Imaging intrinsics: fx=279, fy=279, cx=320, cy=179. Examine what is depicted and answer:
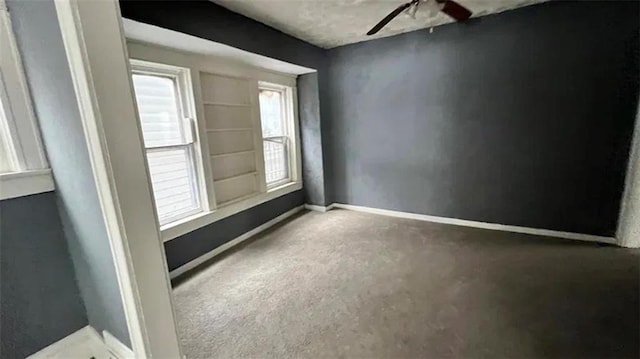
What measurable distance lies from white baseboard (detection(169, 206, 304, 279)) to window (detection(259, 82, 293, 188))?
1.54ft

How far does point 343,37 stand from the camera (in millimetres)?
3436

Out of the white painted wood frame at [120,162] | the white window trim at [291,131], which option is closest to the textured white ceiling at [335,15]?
the white window trim at [291,131]

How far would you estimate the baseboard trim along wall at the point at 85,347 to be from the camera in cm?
150

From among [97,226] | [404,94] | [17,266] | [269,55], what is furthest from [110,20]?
[404,94]

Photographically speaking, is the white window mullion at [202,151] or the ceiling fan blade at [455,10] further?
the white window mullion at [202,151]

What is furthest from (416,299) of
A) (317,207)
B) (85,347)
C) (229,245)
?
(317,207)

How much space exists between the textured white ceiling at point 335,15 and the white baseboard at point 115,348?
2468 mm

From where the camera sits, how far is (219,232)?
3.00m

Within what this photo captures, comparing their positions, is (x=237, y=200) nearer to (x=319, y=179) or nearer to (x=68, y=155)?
(x=319, y=179)

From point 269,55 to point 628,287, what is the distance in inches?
142

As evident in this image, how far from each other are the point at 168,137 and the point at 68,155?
50.6 inches

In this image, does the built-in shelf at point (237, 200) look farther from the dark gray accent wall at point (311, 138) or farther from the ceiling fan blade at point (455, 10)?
the ceiling fan blade at point (455, 10)

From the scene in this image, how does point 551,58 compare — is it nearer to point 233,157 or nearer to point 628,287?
point 628,287

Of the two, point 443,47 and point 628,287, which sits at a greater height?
point 443,47
